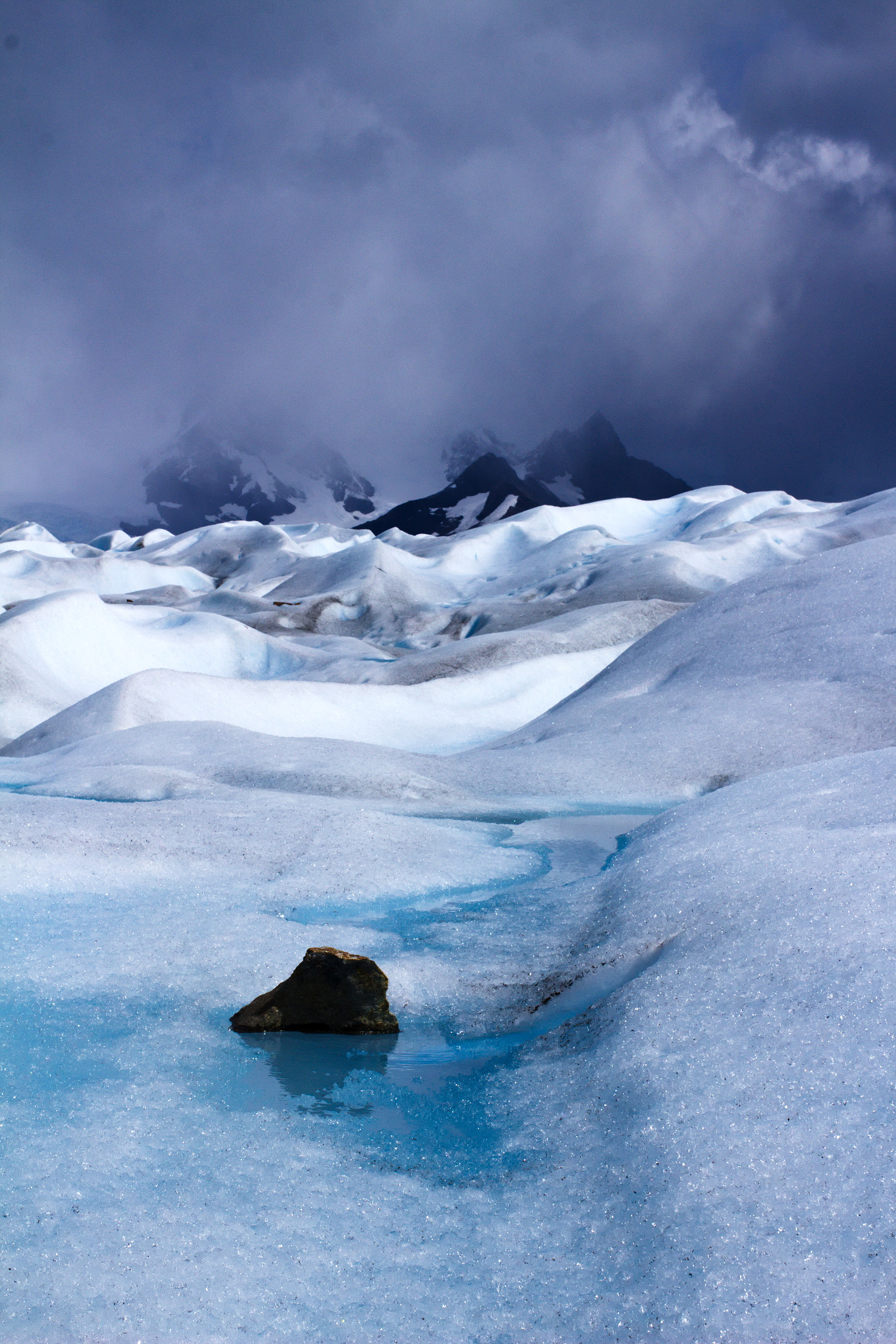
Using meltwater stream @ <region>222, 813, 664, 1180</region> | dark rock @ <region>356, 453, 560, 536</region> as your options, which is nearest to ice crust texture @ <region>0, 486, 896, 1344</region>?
meltwater stream @ <region>222, 813, 664, 1180</region>

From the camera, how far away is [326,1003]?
10.4 ft

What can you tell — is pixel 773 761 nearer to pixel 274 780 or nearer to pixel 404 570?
pixel 274 780

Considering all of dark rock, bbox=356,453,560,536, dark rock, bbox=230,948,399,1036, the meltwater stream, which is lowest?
the meltwater stream

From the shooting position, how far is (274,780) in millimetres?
8672

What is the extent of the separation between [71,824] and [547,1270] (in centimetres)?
446

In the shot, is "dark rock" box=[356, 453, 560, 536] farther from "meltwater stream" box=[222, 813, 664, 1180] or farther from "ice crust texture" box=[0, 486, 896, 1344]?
"meltwater stream" box=[222, 813, 664, 1180]

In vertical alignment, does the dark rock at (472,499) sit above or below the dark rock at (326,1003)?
above

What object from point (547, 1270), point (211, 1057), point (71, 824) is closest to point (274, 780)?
point (71, 824)

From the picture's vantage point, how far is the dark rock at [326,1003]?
10.4ft

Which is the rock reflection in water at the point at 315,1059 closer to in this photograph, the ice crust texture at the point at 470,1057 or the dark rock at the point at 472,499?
the ice crust texture at the point at 470,1057

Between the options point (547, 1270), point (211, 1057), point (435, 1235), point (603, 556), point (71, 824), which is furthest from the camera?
point (603, 556)

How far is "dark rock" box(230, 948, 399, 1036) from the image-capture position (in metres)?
3.17

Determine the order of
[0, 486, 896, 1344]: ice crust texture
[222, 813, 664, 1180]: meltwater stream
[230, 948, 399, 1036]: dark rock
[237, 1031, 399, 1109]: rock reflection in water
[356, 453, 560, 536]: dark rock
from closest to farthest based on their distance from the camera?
[0, 486, 896, 1344]: ice crust texture
[222, 813, 664, 1180]: meltwater stream
[237, 1031, 399, 1109]: rock reflection in water
[230, 948, 399, 1036]: dark rock
[356, 453, 560, 536]: dark rock

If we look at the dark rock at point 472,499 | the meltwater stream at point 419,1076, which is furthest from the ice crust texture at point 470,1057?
the dark rock at point 472,499
